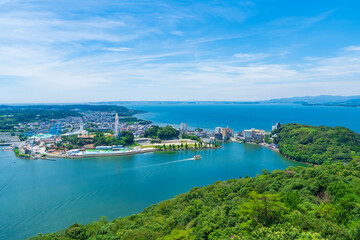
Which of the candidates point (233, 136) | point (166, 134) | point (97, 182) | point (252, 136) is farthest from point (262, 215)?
point (233, 136)

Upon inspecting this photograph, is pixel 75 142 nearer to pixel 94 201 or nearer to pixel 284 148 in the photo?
pixel 94 201

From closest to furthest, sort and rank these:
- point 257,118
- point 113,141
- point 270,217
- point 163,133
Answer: point 270,217 → point 113,141 → point 163,133 → point 257,118

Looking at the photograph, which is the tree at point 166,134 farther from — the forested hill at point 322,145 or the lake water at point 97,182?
the forested hill at point 322,145

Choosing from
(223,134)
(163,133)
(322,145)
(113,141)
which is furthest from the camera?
(223,134)

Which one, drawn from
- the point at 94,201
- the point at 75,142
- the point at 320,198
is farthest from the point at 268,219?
the point at 75,142

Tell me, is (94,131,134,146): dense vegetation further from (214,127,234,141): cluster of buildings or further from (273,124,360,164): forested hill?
(273,124,360,164): forested hill

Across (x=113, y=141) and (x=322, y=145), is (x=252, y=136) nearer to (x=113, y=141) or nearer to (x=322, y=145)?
(x=322, y=145)
